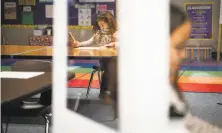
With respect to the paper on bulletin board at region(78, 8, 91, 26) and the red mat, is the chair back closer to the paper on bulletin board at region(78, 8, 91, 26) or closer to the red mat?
the red mat

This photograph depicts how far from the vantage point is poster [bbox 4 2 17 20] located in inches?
391

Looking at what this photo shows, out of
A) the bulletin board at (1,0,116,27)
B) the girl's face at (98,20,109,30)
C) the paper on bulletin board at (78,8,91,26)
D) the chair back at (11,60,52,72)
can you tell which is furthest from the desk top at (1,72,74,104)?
the bulletin board at (1,0,116,27)

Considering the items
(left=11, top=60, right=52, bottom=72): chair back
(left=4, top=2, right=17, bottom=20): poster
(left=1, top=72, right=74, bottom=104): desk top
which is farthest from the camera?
(left=4, top=2, right=17, bottom=20): poster

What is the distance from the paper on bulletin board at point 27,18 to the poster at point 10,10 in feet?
0.88

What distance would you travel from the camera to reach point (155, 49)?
103 centimetres

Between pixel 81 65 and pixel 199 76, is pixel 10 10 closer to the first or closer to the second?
pixel 81 65

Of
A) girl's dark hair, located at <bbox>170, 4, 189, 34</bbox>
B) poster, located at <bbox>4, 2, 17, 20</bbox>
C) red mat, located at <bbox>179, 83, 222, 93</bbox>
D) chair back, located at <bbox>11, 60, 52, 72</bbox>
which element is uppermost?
poster, located at <bbox>4, 2, 17, 20</bbox>

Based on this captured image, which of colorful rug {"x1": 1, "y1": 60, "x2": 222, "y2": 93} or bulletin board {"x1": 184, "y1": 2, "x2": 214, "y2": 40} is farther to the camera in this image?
colorful rug {"x1": 1, "y1": 60, "x2": 222, "y2": 93}

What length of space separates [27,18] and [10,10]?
1.95 feet

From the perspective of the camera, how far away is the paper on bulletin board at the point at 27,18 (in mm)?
9805

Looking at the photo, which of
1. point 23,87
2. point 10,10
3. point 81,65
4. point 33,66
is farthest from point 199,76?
point 10,10

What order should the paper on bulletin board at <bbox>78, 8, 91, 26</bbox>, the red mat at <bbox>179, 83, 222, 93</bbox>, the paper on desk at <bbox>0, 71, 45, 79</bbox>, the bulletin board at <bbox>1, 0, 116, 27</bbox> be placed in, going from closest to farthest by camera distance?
the paper on desk at <bbox>0, 71, 45, 79</bbox> → the red mat at <bbox>179, 83, 222, 93</bbox> → the paper on bulletin board at <bbox>78, 8, 91, 26</bbox> → the bulletin board at <bbox>1, 0, 116, 27</bbox>

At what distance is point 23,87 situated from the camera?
2299 mm

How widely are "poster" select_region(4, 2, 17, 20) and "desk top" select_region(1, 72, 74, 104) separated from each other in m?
7.63
